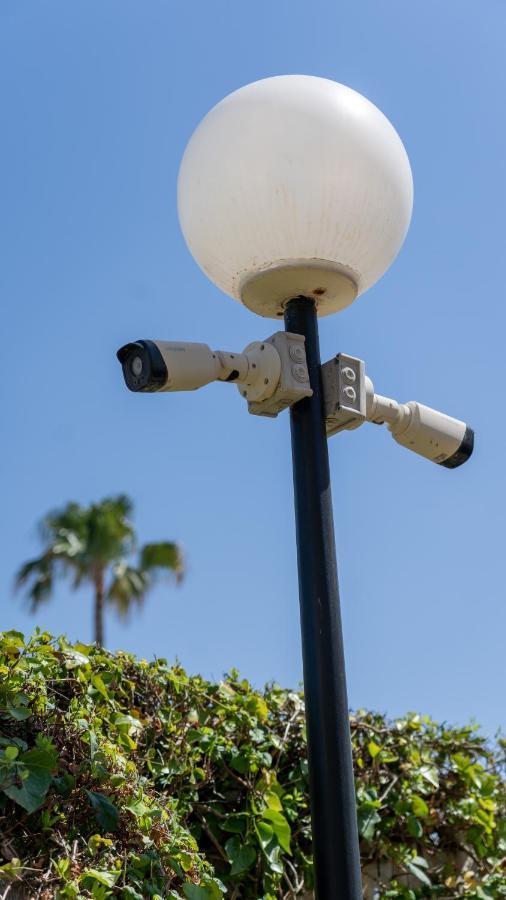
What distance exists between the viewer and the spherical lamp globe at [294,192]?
267 centimetres

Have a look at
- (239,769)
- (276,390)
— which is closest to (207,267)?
(276,390)

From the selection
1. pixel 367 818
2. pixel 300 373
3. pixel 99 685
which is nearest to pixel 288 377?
pixel 300 373

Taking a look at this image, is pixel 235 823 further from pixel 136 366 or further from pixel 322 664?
pixel 136 366

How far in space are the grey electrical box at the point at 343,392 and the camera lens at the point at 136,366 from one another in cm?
57

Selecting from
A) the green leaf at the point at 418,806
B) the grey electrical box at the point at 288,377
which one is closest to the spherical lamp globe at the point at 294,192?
the grey electrical box at the point at 288,377

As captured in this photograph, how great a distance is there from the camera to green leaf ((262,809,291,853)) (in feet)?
9.78

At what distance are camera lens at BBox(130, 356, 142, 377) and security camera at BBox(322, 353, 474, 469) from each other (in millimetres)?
569

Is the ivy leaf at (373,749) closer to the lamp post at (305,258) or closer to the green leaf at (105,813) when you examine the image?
the lamp post at (305,258)

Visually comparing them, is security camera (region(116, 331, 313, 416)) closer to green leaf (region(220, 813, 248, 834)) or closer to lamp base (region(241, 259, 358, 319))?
lamp base (region(241, 259, 358, 319))

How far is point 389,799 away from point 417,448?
4.40ft

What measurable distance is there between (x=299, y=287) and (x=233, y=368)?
14.2 inches

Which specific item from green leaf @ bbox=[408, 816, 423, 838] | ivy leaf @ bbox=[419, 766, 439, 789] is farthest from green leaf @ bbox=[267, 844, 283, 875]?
ivy leaf @ bbox=[419, 766, 439, 789]

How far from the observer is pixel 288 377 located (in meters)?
2.73

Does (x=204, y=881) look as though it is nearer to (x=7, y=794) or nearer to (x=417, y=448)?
(x=7, y=794)
